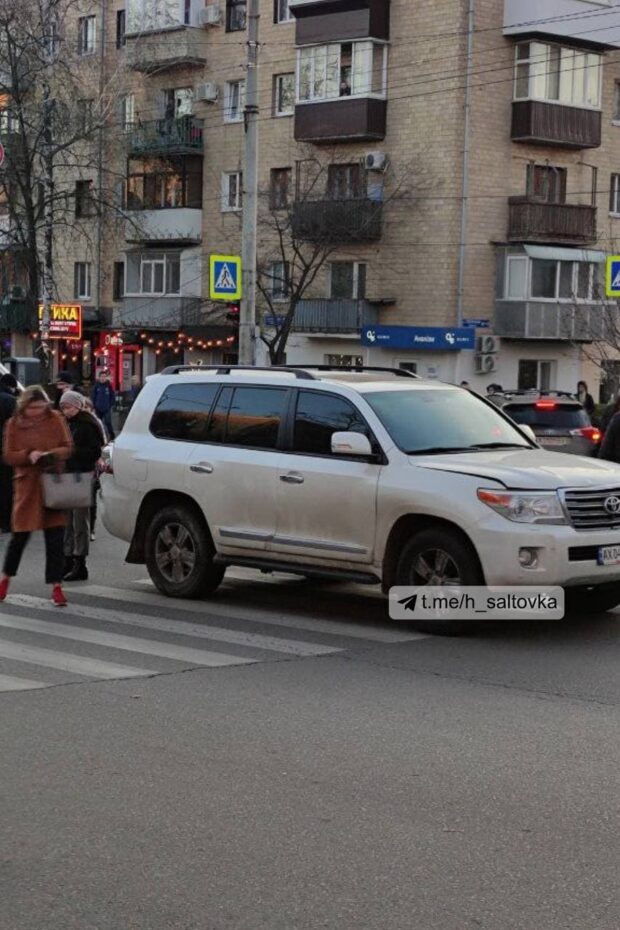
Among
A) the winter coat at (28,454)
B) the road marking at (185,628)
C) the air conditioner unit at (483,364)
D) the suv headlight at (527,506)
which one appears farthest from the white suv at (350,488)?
the air conditioner unit at (483,364)

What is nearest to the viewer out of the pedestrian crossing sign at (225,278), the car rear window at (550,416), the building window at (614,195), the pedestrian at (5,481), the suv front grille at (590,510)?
the suv front grille at (590,510)

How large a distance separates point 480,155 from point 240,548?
117ft

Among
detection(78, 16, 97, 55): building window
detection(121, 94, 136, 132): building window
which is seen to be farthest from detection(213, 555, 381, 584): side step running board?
detection(78, 16, 97, 55): building window

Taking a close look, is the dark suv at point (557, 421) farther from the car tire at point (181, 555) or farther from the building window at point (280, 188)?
the building window at point (280, 188)

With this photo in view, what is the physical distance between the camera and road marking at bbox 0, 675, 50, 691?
8672 mm

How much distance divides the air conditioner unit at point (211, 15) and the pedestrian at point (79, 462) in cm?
4150

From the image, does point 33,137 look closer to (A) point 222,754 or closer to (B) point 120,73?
(B) point 120,73

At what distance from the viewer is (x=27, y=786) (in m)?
6.51

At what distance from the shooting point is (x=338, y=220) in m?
46.7

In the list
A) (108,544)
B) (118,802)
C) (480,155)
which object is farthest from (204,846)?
(480,155)

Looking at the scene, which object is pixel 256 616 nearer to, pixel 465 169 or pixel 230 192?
pixel 465 169

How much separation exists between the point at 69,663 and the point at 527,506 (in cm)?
327

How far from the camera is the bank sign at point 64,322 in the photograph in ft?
131

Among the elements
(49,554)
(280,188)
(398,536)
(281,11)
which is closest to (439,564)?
(398,536)
